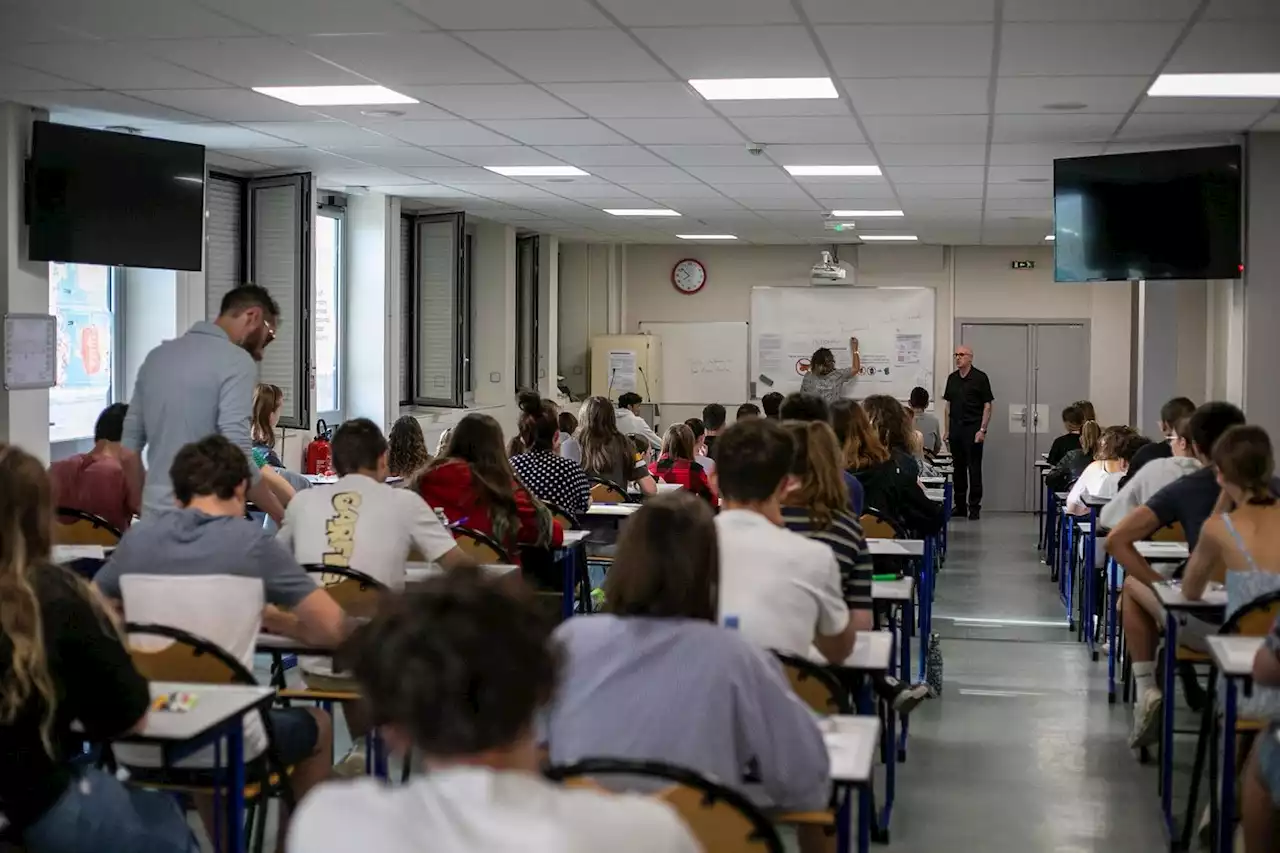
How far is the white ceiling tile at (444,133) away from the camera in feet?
24.6

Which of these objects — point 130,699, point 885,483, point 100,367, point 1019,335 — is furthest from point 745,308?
point 130,699

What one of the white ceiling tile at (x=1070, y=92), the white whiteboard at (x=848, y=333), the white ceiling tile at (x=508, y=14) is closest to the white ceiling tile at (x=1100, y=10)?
the white ceiling tile at (x=1070, y=92)

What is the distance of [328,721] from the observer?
3.81 meters

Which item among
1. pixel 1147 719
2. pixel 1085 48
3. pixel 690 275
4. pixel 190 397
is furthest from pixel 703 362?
pixel 190 397

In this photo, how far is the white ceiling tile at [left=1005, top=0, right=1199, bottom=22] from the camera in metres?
4.61

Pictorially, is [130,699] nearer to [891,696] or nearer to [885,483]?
[891,696]

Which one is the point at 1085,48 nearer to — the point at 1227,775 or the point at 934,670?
the point at 934,670

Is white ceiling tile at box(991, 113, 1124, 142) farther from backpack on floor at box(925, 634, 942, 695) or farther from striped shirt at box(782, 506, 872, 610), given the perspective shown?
striped shirt at box(782, 506, 872, 610)

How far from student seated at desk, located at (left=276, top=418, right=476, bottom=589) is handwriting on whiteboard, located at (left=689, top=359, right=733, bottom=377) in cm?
1154

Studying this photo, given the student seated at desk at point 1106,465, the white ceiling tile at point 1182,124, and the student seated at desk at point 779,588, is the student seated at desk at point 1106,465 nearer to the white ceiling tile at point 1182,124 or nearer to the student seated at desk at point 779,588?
the white ceiling tile at point 1182,124

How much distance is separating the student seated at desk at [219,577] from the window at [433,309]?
8485 millimetres

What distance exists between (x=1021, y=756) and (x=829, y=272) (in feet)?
33.2

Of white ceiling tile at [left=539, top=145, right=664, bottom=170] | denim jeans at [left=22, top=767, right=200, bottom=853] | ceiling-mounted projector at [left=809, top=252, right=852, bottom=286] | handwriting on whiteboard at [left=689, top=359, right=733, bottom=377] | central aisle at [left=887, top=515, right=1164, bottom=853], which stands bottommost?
central aisle at [left=887, top=515, right=1164, bottom=853]

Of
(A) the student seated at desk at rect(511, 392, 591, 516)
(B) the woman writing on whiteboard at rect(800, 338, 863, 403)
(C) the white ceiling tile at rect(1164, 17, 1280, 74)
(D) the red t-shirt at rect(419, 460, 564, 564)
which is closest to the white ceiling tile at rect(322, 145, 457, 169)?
(A) the student seated at desk at rect(511, 392, 591, 516)
